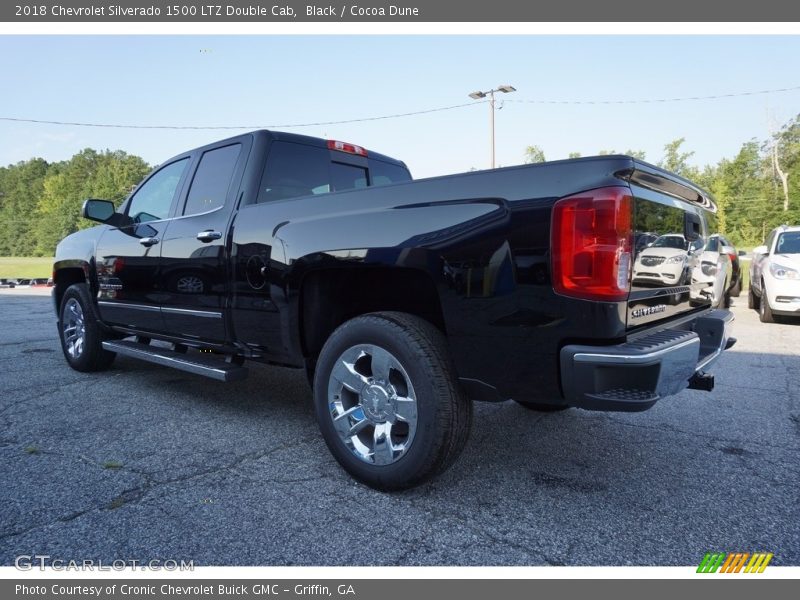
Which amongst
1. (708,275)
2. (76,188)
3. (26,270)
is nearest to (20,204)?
(76,188)

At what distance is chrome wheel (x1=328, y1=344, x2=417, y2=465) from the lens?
8.08ft

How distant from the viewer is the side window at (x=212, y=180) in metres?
3.63

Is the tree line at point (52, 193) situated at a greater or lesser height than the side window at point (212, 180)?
greater

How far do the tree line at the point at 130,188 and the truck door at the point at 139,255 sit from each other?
17.1 metres

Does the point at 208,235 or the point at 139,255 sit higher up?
the point at 208,235

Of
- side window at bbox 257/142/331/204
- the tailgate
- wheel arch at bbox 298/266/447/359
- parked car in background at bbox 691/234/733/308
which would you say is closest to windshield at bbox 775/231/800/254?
parked car in background at bbox 691/234/733/308

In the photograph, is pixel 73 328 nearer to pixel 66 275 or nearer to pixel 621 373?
pixel 66 275

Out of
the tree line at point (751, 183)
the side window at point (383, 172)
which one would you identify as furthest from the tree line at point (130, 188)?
the side window at point (383, 172)

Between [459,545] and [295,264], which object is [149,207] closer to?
Answer: [295,264]

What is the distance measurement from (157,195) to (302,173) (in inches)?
60.1

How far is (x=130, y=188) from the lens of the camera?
79.3m

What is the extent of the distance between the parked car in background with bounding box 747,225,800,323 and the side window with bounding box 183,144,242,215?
337 inches

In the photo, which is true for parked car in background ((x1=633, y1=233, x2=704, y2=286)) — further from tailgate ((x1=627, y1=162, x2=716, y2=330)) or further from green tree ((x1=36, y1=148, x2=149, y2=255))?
green tree ((x1=36, y1=148, x2=149, y2=255))

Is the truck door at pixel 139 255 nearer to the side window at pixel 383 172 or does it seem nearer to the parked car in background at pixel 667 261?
the side window at pixel 383 172
